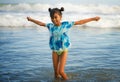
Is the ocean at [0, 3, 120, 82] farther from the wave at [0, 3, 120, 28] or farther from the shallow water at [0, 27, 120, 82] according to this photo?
the wave at [0, 3, 120, 28]

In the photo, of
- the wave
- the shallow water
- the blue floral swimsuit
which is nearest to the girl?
the blue floral swimsuit

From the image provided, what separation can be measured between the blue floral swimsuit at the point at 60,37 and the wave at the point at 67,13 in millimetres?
12180

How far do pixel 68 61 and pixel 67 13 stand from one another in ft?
61.4

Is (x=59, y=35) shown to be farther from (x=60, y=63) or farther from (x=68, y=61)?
(x=68, y=61)

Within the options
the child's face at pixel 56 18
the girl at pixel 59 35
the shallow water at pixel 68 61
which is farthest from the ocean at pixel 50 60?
the child's face at pixel 56 18

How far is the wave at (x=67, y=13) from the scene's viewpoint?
18.3 meters

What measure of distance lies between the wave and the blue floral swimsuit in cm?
1218

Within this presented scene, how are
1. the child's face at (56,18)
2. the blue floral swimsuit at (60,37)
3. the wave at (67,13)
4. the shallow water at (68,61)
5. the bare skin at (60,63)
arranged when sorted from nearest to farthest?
the child's face at (56,18), the blue floral swimsuit at (60,37), the bare skin at (60,63), the shallow water at (68,61), the wave at (67,13)

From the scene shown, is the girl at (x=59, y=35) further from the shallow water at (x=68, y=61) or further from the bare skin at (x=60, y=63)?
the shallow water at (x=68, y=61)

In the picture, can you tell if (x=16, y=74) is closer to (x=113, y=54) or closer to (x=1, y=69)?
(x=1, y=69)

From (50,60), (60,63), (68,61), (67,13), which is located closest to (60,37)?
(60,63)

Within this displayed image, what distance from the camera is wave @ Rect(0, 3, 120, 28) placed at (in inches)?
719

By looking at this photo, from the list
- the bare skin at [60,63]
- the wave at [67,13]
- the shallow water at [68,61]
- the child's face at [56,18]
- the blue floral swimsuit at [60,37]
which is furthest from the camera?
the wave at [67,13]

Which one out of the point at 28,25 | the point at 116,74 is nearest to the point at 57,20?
the point at 116,74
